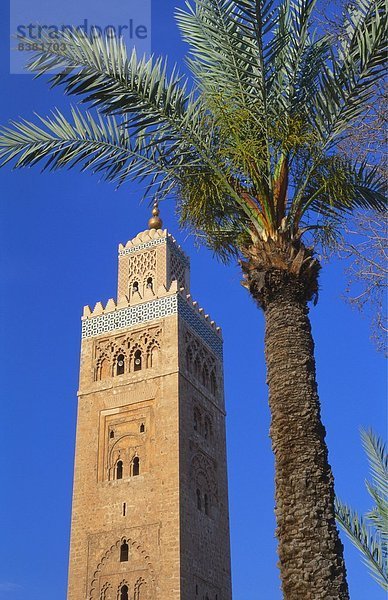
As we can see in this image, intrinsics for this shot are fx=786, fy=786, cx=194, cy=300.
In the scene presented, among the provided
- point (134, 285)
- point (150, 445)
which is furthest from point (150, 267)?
point (150, 445)

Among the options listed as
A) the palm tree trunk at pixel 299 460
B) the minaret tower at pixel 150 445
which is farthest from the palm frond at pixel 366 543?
the minaret tower at pixel 150 445

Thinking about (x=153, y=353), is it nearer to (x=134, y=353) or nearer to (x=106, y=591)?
(x=134, y=353)

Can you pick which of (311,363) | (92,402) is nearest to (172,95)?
(311,363)

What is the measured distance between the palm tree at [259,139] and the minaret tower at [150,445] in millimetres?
13918

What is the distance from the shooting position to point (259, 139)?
6430 mm

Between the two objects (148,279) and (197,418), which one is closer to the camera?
(197,418)

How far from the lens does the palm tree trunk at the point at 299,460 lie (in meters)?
4.94

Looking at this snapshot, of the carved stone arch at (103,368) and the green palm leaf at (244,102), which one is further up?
the carved stone arch at (103,368)

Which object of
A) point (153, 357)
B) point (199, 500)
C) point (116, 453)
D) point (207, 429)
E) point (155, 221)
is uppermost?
point (155, 221)

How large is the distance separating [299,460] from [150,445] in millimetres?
16025

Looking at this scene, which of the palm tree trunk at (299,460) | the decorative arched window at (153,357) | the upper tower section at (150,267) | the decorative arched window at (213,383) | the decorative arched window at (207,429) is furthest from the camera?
the decorative arched window at (213,383)

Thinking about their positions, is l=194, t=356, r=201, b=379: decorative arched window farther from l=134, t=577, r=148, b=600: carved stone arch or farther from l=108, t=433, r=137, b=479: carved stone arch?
l=134, t=577, r=148, b=600: carved stone arch

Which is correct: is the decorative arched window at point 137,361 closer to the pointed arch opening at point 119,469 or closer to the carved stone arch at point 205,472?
the pointed arch opening at point 119,469

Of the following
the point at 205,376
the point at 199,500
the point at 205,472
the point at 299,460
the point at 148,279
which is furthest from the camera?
the point at 148,279
